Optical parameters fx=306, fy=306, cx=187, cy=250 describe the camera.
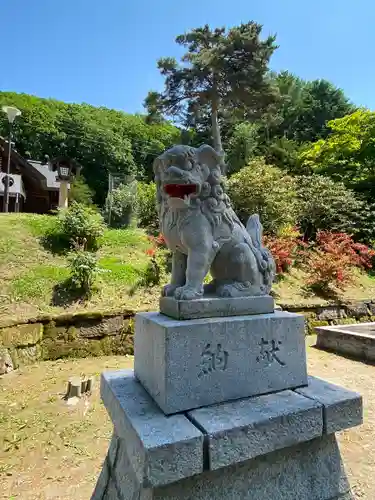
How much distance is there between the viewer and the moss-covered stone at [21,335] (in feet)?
15.2

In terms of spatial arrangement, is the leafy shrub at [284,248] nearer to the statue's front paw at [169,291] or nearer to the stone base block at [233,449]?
the statue's front paw at [169,291]

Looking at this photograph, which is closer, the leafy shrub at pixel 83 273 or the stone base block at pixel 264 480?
the stone base block at pixel 264 480

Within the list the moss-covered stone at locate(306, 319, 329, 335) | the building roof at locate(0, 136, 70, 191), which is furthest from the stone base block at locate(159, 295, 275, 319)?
the building roof at locate(0, 136, 70, 191)

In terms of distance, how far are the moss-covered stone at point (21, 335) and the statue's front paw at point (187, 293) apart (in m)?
3.94

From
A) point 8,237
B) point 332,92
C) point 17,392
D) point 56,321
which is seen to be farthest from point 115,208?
point 332,92

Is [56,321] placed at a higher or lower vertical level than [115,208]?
lower

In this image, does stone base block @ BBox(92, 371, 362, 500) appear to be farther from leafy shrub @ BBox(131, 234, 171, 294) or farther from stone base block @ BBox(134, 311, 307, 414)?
leafy shrub @ BBox(131, 234, 171, 294)

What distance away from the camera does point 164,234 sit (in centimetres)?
212

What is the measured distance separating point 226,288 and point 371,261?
10262 millimetres

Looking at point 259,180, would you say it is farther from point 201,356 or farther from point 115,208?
point 201,356

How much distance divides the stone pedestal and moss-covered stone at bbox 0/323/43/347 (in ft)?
11.0

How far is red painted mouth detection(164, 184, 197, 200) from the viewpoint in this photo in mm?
1884

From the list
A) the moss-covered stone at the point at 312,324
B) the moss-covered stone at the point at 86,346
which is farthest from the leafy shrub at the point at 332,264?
the moss-covered stone at the point at 86,346

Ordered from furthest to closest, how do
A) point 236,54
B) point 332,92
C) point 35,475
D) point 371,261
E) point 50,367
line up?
point 332,92
point 236,54
point 371,261
point 50,367
point 35,475
